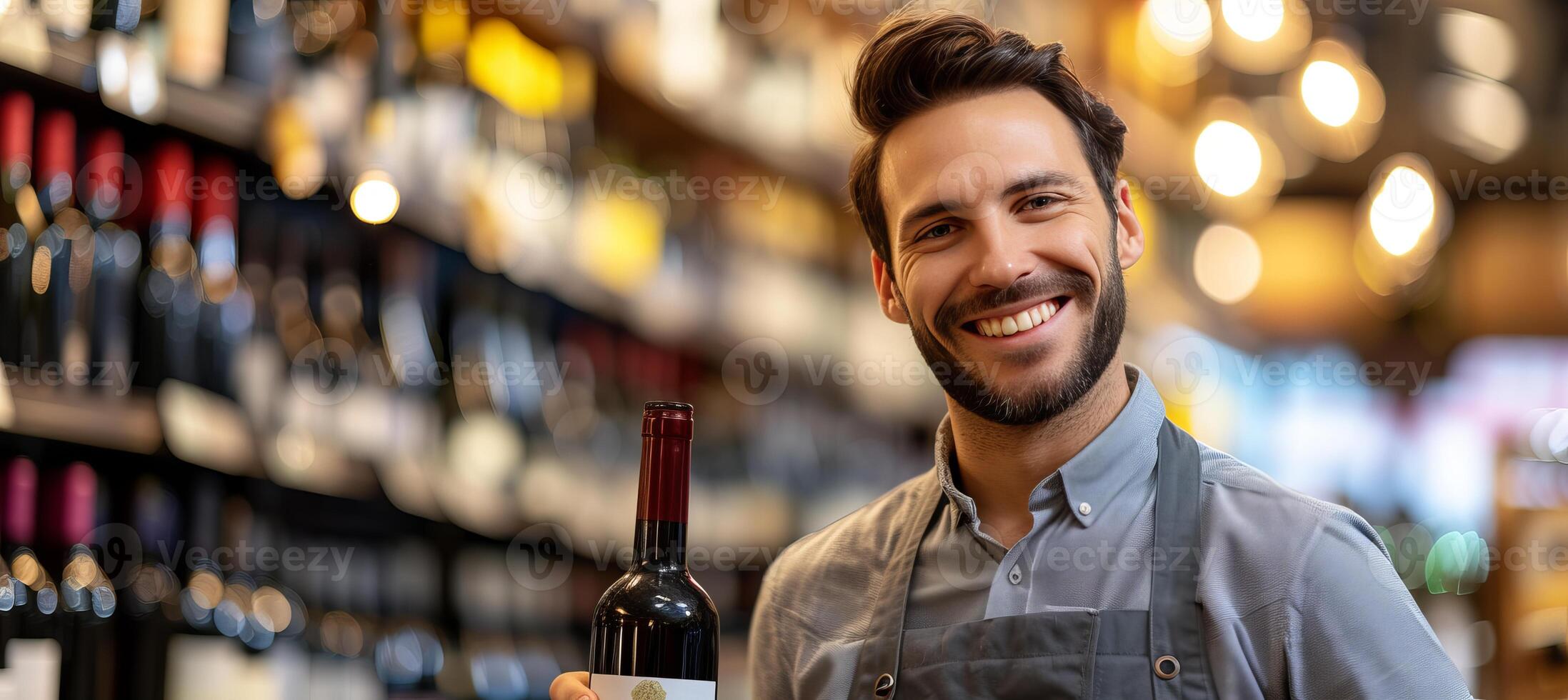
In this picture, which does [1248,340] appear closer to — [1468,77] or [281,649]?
[1468,77]

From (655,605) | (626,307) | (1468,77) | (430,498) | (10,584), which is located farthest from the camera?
(1468,77)

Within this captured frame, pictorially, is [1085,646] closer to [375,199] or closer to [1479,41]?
[375,199]

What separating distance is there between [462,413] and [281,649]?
81cm

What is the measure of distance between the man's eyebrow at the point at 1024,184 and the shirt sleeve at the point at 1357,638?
18.5 inches

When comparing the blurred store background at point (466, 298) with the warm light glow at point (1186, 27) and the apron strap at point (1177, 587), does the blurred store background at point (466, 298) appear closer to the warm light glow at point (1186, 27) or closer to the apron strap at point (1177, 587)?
the warm light glow at point (1186, 27)

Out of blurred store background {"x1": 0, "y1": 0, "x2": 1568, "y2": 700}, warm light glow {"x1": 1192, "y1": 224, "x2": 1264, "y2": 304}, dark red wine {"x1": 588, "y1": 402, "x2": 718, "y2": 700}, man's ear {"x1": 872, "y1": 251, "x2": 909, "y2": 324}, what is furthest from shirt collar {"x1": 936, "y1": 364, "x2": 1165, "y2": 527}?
warm light glow {"x1": 1192, "y1": 224, "x2": 1264, "y2": 304}

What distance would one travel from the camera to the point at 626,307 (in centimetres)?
350

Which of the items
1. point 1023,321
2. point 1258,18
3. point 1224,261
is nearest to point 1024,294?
point 1023,321

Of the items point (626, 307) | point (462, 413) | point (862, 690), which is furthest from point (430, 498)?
point (862, 690)

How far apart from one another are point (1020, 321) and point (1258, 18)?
106 inches

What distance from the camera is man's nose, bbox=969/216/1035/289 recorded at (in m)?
1.43

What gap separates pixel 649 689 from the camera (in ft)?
4.10

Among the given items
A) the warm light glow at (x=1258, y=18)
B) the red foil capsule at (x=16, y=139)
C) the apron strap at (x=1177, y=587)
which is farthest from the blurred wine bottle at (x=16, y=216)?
the warm light glow at (x=1258, y=18)

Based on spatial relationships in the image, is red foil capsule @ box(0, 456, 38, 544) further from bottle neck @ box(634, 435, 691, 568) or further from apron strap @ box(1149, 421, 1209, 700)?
apron strap @ box(1149, 421, 1209, 700)
